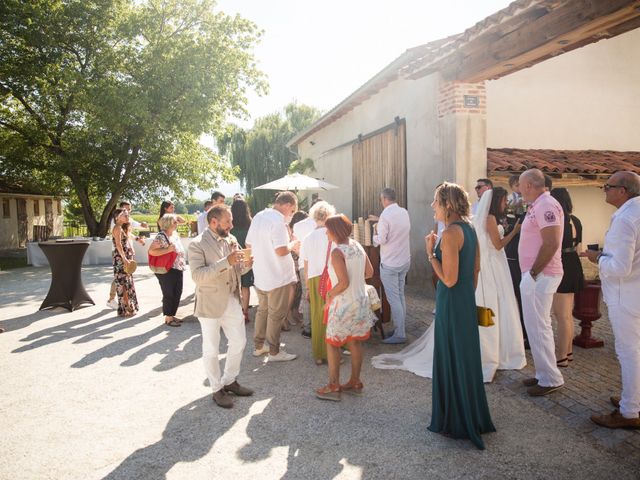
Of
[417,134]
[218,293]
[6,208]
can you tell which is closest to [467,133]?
Answer: [417,134]

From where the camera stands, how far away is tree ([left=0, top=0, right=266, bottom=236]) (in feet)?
60.7

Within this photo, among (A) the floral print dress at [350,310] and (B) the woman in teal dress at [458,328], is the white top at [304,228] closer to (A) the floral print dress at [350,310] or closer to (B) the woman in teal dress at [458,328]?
(A) the floral print dress at [350,310]

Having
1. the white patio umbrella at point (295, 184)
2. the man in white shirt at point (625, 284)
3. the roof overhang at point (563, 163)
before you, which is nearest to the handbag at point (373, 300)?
the man in white shirt at point (625, 284)

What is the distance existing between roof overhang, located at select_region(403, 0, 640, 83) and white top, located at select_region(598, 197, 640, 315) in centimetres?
288

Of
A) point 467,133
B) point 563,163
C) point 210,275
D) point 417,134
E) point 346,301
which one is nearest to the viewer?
point 210,275

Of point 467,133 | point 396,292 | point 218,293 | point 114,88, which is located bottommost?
point 396,292

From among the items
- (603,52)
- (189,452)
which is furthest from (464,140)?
(189,452)

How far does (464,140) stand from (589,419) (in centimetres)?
555

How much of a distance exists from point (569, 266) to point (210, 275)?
3.92 meters

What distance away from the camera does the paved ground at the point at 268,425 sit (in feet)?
10.4

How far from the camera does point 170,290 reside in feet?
24.0

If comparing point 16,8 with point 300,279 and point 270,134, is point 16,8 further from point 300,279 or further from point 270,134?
point 300,279

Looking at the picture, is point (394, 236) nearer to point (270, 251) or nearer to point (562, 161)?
point (270, 251)

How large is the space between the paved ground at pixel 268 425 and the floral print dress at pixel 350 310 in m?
0.65
